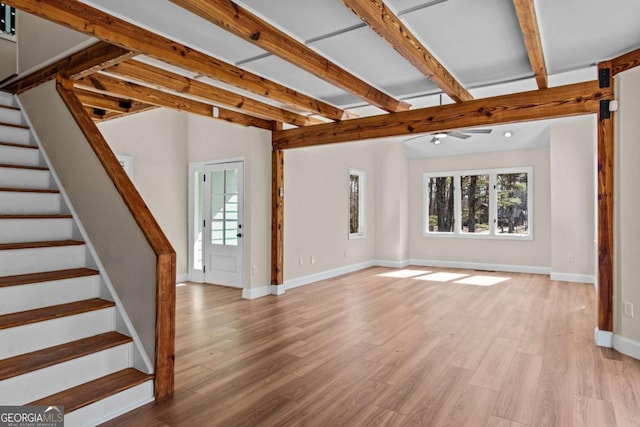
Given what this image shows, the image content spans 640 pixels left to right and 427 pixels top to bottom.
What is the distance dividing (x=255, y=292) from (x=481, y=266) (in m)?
5.18

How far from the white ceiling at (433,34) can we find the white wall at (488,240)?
176 inches

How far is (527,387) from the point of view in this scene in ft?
9.05

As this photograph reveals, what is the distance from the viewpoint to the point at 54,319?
2.40 meters

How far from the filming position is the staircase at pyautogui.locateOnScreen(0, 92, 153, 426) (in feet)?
7.07

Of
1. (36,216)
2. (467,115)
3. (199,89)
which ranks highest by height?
(199,89)

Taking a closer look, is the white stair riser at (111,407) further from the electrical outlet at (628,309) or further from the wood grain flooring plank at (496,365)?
the electrical outlet at (628,309)

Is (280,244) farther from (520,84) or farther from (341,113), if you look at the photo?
(520,84)

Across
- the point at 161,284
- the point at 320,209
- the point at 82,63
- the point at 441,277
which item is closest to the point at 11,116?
the point at 82,63

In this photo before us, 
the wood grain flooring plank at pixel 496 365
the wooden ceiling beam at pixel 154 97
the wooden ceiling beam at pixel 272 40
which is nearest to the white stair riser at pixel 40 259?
the wooden ceiling beam at pixel 154 97

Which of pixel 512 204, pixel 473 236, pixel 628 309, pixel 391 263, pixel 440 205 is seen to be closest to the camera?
pixel 628 309

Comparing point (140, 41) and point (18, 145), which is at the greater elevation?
point (140, 41)

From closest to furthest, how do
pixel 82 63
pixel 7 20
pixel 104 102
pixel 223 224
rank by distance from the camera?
1. pixel 82 63
2. pixel 104 102
3. pixel 7 20
4. pixel 223 224

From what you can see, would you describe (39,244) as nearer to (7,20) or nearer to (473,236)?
(7,20)

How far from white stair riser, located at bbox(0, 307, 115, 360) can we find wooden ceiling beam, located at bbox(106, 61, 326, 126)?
2.16 metres
